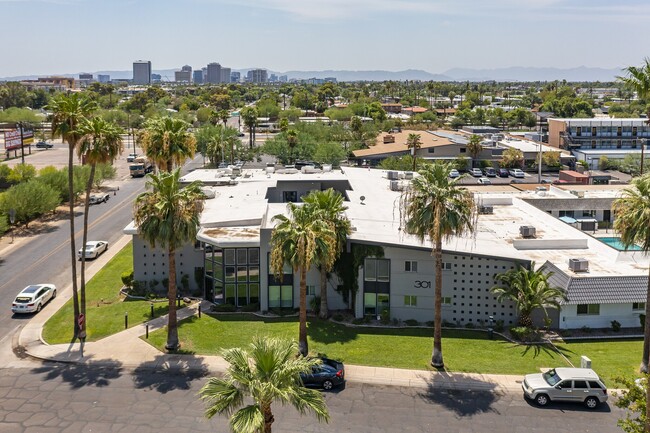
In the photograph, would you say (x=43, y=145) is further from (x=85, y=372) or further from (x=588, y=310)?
(x=588, y=310)

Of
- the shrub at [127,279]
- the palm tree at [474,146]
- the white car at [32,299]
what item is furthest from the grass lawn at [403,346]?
the palm tree at [474,146]

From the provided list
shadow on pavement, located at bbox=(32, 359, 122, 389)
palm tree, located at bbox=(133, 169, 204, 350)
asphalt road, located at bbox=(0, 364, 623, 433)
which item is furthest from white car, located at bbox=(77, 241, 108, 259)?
asphalt road, located at bbox=(0, 364, 623, 433)

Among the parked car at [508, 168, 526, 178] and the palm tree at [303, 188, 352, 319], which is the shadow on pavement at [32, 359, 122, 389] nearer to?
the palm tree at [303, 188, 352, 319]

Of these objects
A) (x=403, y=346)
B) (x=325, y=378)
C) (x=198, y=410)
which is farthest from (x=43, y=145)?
(x=325, y=378)

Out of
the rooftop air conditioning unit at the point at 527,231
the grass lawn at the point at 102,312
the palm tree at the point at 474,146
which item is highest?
the palm tree at the point at 474,146

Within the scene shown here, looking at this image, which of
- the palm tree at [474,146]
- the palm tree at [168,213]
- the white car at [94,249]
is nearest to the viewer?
the palm tree at [168,213]

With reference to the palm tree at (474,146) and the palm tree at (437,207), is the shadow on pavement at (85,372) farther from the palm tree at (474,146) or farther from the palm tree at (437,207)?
the palm tree at (474,146)
